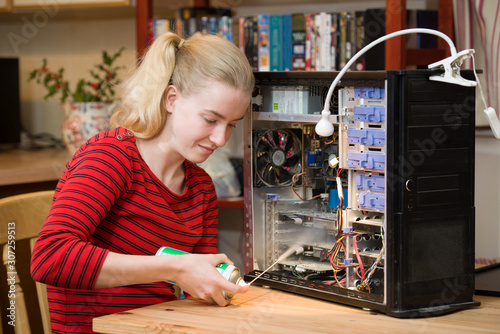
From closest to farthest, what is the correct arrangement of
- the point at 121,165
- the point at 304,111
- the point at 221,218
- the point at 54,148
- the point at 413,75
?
the point at 413,75 < the point at 121,165 < the point at 304,111 < the point at 221,218 < the point at 54,148

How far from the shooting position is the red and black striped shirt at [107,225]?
1.10 meters

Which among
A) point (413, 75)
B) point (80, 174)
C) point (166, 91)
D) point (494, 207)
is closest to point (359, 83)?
point (413, 75)

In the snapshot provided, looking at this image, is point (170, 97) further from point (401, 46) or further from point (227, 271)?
point (401, 46)

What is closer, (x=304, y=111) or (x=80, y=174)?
(x=80, y=174)

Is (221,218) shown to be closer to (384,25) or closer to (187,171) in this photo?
(384,25)

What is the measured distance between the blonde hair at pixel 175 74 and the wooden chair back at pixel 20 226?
1.13 ft

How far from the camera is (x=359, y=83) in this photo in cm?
119

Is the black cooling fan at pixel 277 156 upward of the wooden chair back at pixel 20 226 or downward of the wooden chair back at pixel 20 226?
upward

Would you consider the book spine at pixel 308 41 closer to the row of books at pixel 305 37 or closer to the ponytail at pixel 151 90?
the row of books at pixel 305 37

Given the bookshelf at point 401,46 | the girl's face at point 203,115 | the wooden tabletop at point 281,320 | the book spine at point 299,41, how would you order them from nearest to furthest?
the wooden tabletop at point 281,320, the girl's face at point 203,115, the bookshelf at point 401,46, the book spine at point 299,41

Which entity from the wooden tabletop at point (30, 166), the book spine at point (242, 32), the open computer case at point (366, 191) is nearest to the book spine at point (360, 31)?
the book spine at point (242, 32)

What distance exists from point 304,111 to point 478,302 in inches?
19.6

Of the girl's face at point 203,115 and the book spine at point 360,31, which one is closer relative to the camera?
the girl's face at point 203,115

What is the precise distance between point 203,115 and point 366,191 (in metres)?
0.34
